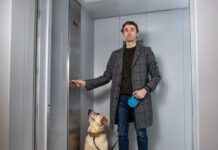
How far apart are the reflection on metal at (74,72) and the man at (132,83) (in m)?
0.12

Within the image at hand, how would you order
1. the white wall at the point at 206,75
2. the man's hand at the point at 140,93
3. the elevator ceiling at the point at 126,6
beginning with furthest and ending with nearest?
the elevator ceiling at the point at 126,6 → the man's hand at the point at 140,93 → the white wall at the point at 206,75

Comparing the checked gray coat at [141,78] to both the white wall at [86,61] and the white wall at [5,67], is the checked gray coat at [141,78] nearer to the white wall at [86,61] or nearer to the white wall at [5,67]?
the white wall at [86,61]

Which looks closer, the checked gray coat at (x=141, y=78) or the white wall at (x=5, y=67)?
the white wall at (x=5, y=67)

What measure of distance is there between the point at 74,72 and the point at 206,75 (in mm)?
1031

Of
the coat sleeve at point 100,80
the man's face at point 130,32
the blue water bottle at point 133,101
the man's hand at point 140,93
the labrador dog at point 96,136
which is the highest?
the man's face at point 130,32

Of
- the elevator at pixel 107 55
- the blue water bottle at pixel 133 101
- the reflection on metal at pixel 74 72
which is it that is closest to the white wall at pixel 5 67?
the elevator at pixel 107 55

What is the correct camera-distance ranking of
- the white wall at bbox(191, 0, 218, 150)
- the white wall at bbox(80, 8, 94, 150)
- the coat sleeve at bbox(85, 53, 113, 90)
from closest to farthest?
the white wall at bbox(191, 0, 218, 150)
the coat sleeve at bbox(85, 53, 113, 90)
the white wall at bbox(80, 8, 94, 150)

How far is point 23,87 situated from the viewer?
1.18 meters

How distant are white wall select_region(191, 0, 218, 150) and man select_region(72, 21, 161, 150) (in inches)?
19.0

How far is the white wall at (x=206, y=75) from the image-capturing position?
0.99 metres

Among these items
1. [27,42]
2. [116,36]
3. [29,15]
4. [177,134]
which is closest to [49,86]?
[27,42]

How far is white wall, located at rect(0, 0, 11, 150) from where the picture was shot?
108 cm

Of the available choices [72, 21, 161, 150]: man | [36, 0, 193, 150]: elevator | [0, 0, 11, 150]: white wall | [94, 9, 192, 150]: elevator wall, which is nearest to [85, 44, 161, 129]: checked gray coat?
[72, 21, 161, 150]: man

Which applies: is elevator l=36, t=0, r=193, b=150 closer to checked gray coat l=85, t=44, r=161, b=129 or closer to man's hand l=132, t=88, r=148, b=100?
checked gray coat l=85, t=44, r=161, b=129
